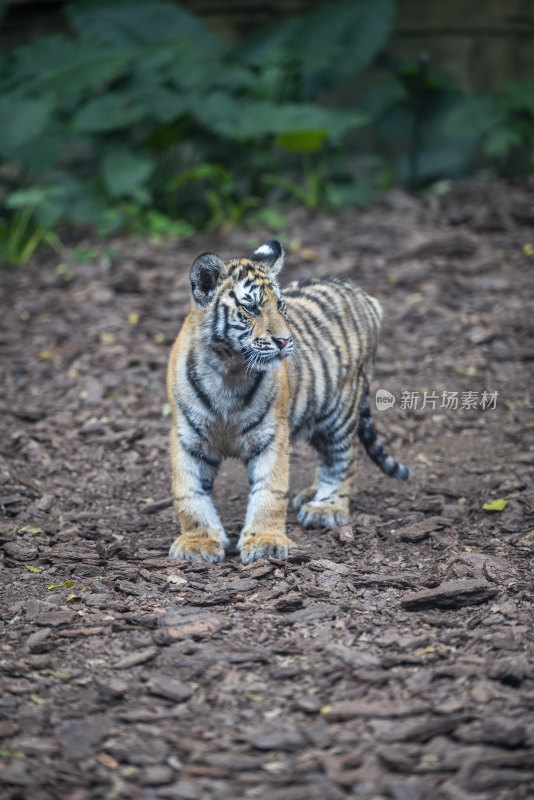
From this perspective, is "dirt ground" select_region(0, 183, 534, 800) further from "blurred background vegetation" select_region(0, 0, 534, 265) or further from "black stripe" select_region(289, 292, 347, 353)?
"blurred background vegetation" select_region(0, 0, 534, 265)

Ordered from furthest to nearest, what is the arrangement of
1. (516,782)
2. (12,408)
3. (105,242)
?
1. (105,242)
2. (12,408)
3. (516,782)

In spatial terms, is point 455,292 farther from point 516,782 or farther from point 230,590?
point 516,782

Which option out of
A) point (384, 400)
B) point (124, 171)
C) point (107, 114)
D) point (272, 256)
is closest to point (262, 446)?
point (272, 256)

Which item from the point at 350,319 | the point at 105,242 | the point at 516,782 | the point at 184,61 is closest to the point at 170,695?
the point at 516,782

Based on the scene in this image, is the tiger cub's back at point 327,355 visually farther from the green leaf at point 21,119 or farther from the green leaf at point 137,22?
the green leaf at point 137,22

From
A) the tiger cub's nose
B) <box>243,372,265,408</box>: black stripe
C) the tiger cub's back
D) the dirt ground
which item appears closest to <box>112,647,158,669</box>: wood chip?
the dirt ground

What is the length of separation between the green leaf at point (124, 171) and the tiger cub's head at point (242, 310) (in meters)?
4.78

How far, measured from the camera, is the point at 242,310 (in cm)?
410

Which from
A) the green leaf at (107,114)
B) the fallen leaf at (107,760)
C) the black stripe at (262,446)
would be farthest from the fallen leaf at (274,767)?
the green leaf at (107,114)

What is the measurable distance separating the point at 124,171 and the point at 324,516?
5.35m

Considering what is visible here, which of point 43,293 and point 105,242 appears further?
point 105,242

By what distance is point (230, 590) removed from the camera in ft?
12.7

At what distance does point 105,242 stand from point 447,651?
21.7 ft

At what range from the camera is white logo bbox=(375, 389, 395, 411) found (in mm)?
6238
